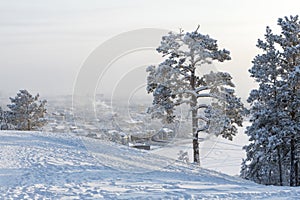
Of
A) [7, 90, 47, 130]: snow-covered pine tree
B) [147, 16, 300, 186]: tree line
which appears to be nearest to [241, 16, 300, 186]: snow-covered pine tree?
A: [147, 16, 300, 186]: tree line

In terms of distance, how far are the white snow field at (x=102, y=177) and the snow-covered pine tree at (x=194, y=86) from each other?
348cm

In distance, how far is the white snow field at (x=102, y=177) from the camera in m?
11.9

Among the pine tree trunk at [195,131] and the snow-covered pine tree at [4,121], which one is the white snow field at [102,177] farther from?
the snow-covered pine tree at [4,121]

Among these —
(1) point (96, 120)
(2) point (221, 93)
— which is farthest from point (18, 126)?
(2) point (221, 93)

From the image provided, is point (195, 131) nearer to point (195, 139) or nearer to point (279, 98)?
point (195, 139)

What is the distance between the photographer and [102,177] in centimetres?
1405

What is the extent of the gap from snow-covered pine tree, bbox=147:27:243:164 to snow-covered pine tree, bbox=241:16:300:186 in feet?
5.43

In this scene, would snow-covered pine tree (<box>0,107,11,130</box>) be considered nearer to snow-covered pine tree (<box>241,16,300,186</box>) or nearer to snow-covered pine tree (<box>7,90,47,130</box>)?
snow-covered pine tree (<box>7,90,47,130</box>)

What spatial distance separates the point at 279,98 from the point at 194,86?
5.14 m

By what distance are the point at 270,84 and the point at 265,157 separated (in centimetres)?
544

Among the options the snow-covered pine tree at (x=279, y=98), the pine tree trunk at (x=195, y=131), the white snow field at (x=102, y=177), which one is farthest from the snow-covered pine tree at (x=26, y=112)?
the snow-covered pine tree at (x=279, y=98)

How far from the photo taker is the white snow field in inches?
469

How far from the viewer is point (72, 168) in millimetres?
15172

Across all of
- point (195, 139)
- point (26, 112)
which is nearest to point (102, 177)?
point (195, 139)
